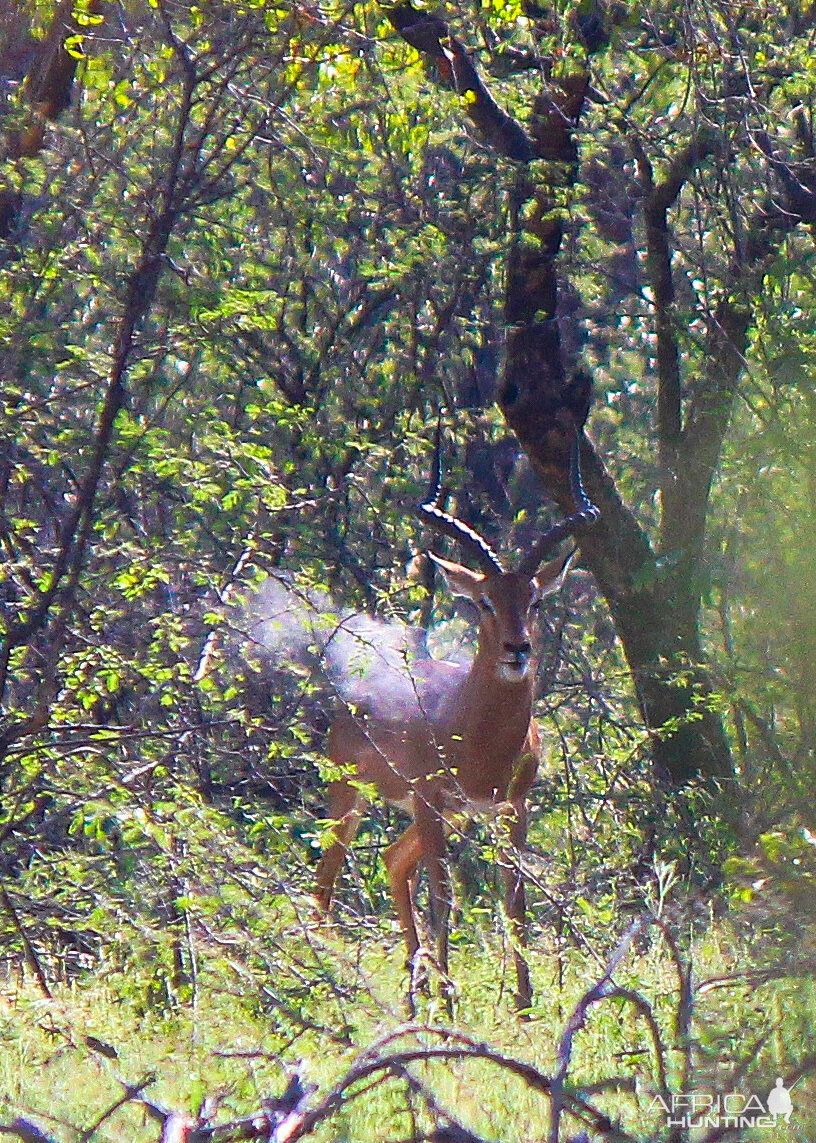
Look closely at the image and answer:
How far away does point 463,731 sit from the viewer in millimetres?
8000

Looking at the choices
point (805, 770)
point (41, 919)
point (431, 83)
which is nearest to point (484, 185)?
point (431, 83)

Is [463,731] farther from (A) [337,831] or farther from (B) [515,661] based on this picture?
(A) [337,831]

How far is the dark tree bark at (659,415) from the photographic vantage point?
330 inches

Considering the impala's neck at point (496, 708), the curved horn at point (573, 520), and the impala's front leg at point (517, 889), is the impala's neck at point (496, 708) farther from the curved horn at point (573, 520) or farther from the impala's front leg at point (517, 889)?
the curved horn at point (573, 520)

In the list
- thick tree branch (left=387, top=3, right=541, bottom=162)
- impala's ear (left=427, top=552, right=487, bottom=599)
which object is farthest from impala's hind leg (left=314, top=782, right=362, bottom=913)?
thick tree branch (left=387, top=3, right=541, bottom=162)

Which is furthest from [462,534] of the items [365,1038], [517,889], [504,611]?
[365,1038]

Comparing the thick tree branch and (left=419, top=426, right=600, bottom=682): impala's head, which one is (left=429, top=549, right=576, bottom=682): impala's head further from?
the thick tree branch

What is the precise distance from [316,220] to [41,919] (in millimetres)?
3840

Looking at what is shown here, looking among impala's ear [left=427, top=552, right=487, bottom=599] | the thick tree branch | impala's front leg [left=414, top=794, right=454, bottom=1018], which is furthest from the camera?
impala's ear [left=427, top=552, right=487, bottom=599]

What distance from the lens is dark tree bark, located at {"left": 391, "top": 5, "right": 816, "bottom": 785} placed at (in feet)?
27.5

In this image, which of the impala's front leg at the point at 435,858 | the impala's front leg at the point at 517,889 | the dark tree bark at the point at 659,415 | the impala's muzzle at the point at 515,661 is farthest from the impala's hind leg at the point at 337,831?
the dark tree bark at the point at 659,415

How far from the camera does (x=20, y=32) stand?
22.1ft

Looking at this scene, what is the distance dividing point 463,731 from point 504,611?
24.2 inches

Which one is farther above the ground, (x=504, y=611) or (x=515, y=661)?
(x=504, y=611)
